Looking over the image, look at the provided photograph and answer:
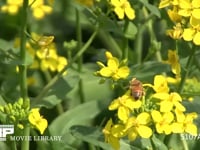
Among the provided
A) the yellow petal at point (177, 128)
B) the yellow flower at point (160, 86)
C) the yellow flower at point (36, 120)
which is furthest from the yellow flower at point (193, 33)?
the yellow flower at point (36, 120)

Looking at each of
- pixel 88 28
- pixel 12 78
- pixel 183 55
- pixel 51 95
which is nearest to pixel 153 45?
pixel 183 55

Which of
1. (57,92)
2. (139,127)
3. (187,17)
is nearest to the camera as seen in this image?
(139,127)

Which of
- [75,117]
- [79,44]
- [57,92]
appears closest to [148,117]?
[57,92]

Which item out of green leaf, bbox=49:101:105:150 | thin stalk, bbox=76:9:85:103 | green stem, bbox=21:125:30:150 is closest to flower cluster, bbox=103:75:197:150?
green stem, bbox=21:125:30:150

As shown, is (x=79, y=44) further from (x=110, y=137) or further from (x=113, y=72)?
(x=110, y=137)

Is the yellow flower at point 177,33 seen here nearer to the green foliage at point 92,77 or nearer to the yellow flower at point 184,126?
the green foliage at point 92,77

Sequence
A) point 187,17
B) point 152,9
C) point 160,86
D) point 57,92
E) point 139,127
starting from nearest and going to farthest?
point 139,127
point 160,86
point 187,17
point 152,9
point 57,92

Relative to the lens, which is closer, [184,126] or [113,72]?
[184,126]
